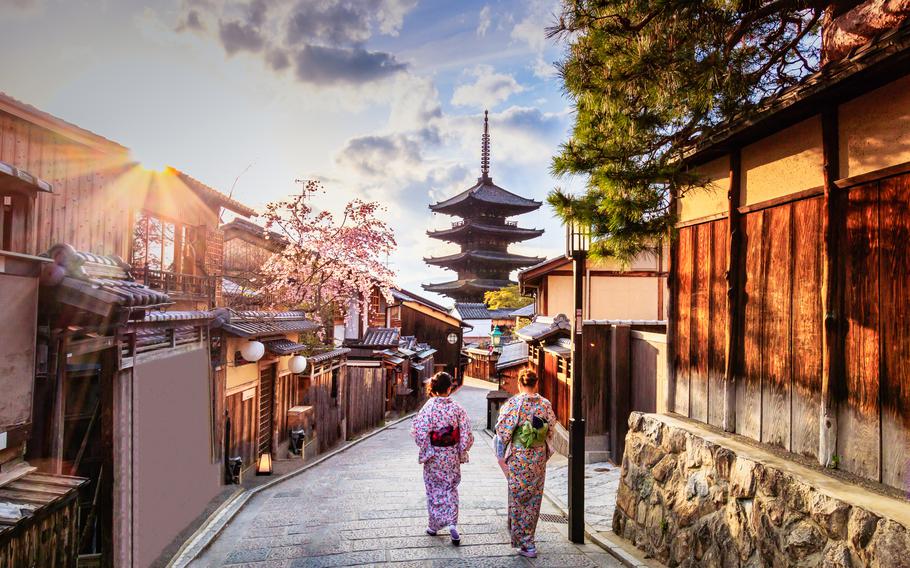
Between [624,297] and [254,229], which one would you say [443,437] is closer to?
[624,297]

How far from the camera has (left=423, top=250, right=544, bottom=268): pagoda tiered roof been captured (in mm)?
43562

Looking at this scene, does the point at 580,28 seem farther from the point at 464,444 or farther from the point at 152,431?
the point at 152,431

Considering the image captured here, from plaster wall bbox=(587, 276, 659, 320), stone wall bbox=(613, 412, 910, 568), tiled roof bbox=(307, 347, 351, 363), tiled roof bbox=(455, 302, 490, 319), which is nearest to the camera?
stone wall bbox=(613, 412, 910, 568)

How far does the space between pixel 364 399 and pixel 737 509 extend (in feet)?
51.7

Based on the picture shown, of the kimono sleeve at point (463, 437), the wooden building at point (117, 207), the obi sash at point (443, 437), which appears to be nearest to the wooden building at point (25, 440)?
the wooden building at point (117, 207)

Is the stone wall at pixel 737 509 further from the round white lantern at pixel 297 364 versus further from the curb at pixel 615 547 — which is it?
the round white lantern at pixel 297 364

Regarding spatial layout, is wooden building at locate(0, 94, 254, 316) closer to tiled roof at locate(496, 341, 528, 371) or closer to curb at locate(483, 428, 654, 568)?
curb at locate(483, 428, 654, 568)

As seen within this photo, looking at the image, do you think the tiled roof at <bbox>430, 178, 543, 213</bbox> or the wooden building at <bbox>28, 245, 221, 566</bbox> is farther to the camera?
the tiled roof at <bbox>430, 178, 543, 213</bbox>

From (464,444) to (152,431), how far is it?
3.72 m

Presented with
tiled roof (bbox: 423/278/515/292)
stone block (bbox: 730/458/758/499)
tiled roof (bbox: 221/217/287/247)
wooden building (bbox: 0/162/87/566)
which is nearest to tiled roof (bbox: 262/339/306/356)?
tiled roof (bbox: 221/217/287/247)

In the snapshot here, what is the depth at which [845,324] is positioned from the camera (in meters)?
3.65

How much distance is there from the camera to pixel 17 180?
4.30 meters

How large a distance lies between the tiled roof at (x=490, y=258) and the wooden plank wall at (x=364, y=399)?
24.1 m

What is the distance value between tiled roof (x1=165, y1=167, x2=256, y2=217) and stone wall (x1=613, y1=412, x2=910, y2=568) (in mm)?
8785
